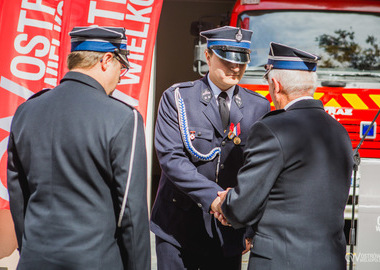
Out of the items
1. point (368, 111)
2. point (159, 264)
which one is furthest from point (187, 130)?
point (368, 111)

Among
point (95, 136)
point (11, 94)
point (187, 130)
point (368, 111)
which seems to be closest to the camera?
point (95, 136)

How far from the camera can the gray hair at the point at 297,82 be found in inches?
94.3

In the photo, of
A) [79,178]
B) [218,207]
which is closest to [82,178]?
[79,178]

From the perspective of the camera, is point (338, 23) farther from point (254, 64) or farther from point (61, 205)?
point (61, 205)

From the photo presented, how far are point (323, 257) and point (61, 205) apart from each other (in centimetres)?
113

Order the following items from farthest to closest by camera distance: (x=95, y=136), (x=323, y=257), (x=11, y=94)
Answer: (x=11, y=94), (x=323, y=257), (x=95, y=136)

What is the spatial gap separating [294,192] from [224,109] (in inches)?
40.7

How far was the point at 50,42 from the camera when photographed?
13.8ft

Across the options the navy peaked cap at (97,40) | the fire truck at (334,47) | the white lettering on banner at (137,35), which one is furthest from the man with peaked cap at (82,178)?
the fire truck at (334,47)

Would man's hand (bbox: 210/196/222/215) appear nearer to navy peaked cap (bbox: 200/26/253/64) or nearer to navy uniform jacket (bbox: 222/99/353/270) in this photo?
navy uniform jacket (bbox: 222/99/353/270)

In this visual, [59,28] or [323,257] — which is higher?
[59,28]

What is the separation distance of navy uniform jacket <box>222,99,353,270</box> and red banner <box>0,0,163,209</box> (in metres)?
2.24

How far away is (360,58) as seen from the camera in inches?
231

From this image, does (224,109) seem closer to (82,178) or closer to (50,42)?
(82,178)
